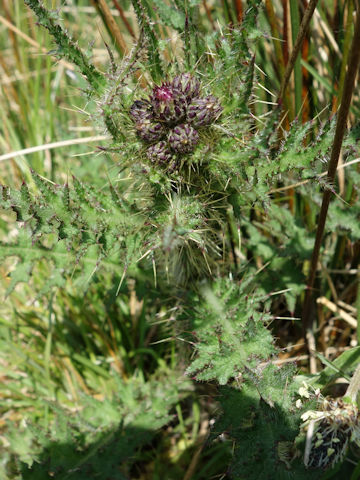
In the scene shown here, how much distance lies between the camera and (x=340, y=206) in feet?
6.35

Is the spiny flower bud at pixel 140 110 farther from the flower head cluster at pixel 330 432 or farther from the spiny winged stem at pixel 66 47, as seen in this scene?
the flower head cluster at pixel 330 432

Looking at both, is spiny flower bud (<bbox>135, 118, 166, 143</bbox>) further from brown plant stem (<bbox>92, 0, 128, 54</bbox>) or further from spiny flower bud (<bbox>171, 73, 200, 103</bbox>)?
brown plant stem (<bbox>92, 0, 128, 54</bbox>)

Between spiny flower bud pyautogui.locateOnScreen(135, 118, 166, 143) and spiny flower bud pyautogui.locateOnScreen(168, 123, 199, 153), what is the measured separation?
0.04 metres

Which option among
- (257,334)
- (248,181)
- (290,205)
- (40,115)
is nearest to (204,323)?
(257,334)

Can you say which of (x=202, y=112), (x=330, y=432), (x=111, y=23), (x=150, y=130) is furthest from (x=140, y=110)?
(x=330, y=432)

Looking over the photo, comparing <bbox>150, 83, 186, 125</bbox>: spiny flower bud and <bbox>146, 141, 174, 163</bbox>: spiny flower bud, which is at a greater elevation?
<bbox>150, 83, 186, 125</bbox>: spiny flower bud

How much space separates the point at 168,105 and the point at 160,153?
0.15 meters

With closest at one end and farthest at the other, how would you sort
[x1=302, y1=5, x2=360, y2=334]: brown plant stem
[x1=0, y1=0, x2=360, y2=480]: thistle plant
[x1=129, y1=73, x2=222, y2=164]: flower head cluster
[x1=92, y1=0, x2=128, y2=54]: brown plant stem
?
[x1=302, y1=5, x2=360, y2=334]: brown plant stem
[x1=0, y1=0, x2=360, y2=480]: thistle plant
[x1=129, y1=73, x2=222, y2=164]: flower head cluster
[x1=92, y1=0, x2=128, y2=54]: brown plant stem

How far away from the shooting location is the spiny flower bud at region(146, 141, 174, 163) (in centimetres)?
144

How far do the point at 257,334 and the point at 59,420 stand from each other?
928 millimetres

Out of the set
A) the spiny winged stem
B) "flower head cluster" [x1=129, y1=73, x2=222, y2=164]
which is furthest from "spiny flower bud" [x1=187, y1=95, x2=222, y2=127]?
the spiny winged stem

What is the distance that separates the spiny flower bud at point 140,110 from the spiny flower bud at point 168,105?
1.3 inches

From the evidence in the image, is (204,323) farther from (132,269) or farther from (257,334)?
(132,269)

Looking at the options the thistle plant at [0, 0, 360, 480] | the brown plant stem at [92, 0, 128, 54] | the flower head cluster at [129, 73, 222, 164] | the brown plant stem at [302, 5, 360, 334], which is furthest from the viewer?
the brown plant stem at [92, 0, 128, 54]
